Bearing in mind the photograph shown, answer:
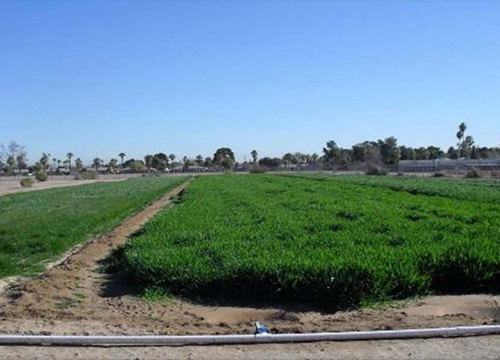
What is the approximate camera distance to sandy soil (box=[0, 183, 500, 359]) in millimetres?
6738

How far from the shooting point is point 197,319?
8.51 meters

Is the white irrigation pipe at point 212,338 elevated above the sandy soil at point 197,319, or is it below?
above

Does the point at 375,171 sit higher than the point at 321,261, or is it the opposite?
the point at 321,261

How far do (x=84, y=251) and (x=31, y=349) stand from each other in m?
8.30

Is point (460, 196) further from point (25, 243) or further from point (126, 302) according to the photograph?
point (126, 302)

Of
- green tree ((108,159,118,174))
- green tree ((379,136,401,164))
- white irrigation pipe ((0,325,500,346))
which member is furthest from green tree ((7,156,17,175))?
white irrigation pipe ((0,325,500,346))

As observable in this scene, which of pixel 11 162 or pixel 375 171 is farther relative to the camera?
pixel 11 162

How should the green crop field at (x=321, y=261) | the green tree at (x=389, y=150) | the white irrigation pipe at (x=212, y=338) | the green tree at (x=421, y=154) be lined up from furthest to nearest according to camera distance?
the green tree at (x=421, y=154) < the green tree at (x=389, y=150) < the green crop field at (x=321, y=261) < the white irrigation pipe at (x=212, y=338)

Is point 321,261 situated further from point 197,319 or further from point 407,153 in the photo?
point 407,153

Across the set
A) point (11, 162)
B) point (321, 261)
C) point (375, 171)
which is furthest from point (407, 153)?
point (321, 261)

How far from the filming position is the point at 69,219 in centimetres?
2277

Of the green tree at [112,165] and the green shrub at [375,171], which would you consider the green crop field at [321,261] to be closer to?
the green shrub at [375,171]

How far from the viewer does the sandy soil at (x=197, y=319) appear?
6.74 meters

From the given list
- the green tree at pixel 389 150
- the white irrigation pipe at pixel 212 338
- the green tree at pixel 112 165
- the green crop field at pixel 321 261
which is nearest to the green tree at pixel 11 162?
the green tree at pixel 112 165
